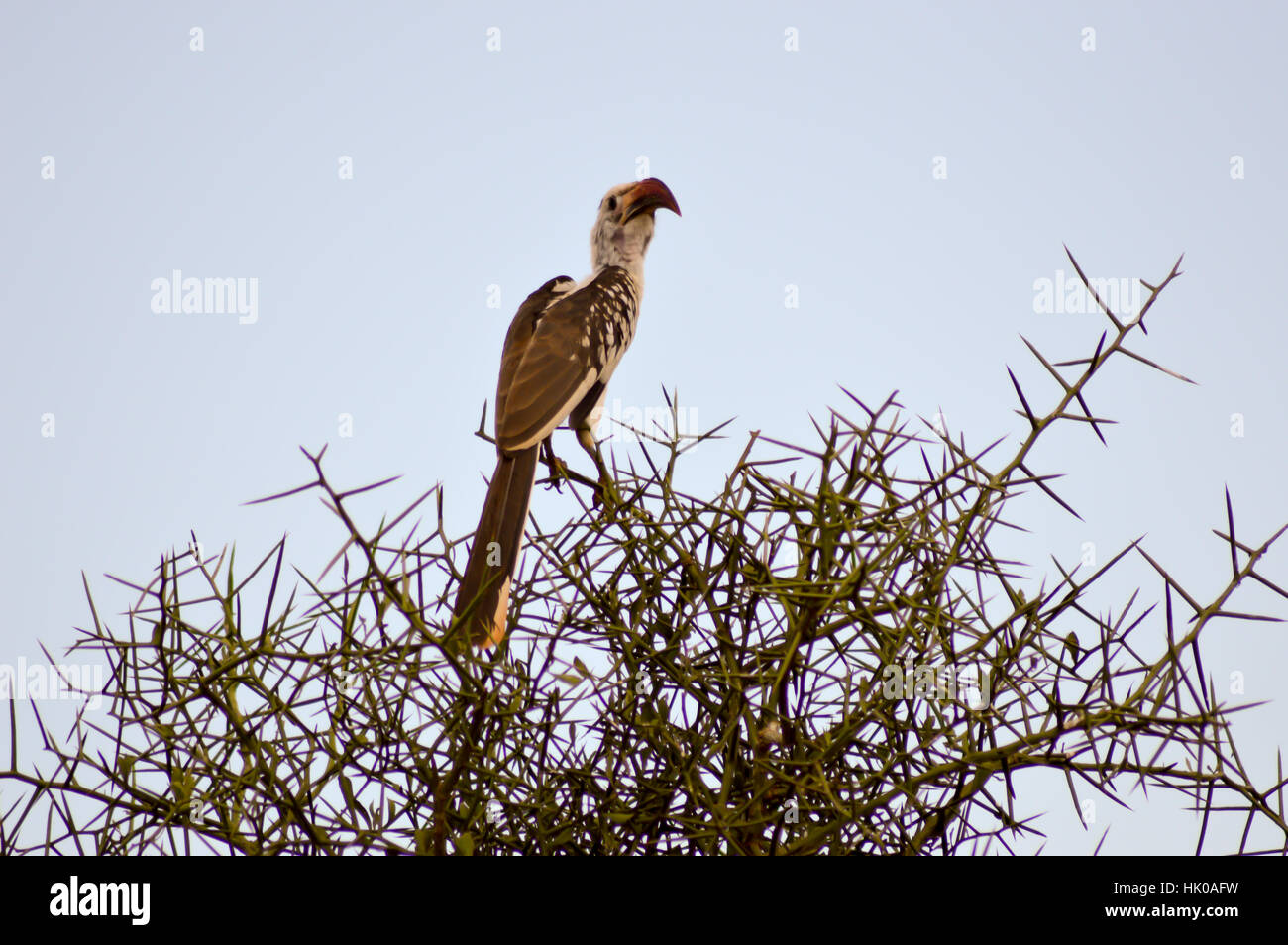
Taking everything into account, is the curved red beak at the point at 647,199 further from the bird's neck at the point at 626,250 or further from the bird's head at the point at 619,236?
the bird's neck at the point at 626,250

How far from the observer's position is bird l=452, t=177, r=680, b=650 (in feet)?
5.06

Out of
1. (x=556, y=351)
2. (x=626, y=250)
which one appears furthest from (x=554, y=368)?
(x=626, y=250)

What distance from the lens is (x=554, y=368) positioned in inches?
115

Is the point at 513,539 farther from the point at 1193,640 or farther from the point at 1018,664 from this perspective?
the point at 1193,640

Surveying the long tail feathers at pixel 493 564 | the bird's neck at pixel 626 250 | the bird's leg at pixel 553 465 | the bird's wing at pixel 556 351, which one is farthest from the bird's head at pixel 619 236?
the long tail feathers at pixel 493 564

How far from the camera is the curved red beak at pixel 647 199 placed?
139 inches

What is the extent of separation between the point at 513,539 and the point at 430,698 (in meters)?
0.41

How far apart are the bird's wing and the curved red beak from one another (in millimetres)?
224

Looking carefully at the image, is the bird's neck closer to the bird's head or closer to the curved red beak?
the bird's head

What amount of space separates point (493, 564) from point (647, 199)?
7.59 feet

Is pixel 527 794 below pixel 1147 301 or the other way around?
below

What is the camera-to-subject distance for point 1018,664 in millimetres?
1273
